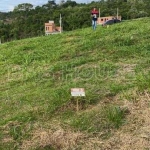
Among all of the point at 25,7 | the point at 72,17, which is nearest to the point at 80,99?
the point at 72,17

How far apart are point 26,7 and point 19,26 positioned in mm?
9365

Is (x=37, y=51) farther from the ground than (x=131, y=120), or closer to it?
farther from the ground

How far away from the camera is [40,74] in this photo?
16.5 feet

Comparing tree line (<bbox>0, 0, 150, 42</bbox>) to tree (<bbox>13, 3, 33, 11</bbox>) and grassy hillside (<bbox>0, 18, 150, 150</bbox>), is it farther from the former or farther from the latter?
grassy hillside (<bbox>0, 18, 150, 150</bbox>)

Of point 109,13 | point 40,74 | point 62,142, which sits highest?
point 109,13

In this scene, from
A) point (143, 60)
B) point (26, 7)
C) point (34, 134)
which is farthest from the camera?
point (26, 7)

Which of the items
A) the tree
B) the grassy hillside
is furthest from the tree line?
the grassy hillside

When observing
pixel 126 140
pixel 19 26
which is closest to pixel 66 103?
pixel 126 140

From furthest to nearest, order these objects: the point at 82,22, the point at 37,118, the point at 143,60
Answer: the point at 82,22
the point at 143,60
the point at 37,118

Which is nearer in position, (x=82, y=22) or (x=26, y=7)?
(x=82, y=22)

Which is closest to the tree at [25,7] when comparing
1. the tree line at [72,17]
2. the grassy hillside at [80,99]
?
the tree line at [72,17]

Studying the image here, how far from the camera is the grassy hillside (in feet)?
9.75

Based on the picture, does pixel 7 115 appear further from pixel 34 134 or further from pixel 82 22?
pixel 82 22

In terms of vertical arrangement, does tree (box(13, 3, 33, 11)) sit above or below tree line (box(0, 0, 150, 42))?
above
